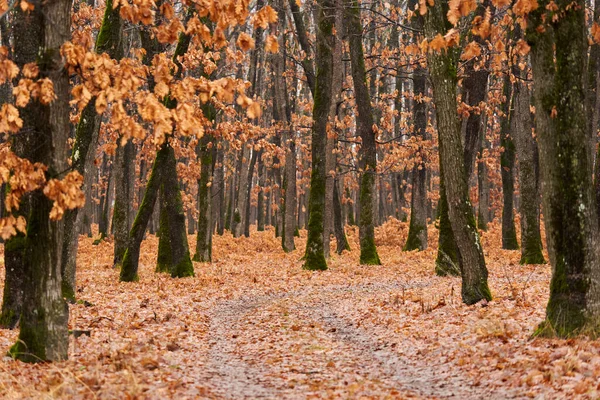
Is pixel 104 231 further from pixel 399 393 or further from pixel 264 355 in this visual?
pixel 399 393

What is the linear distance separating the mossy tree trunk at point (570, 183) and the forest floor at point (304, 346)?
645 mm

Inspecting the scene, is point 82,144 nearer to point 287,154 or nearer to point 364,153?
point 364,153

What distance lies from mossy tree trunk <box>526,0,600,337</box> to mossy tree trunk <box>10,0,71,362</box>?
636 cm

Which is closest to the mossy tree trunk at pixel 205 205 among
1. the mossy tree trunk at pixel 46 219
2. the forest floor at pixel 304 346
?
the forest floor at pixel 304 346

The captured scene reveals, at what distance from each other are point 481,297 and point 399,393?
5.17 metres

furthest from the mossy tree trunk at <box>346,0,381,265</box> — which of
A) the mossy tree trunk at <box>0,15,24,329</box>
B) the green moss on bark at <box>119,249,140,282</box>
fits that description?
the mossy tree trunk at <box>0,15,24,329</box>

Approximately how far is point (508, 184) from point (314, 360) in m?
21.2

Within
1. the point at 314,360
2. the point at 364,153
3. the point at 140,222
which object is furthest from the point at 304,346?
the point at 364,153

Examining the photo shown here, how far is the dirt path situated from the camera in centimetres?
723

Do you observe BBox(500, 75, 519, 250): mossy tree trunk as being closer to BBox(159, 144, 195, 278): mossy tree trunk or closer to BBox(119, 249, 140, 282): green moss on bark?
BBox(159, 144, 195, 278): mossy tree trunk

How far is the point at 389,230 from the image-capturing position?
113ft

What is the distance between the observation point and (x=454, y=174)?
457 inches

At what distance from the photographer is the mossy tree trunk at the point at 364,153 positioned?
23047 millimetres

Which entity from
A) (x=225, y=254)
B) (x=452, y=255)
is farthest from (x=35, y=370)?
(x=225, y=254)
